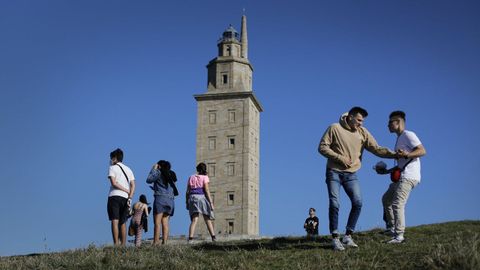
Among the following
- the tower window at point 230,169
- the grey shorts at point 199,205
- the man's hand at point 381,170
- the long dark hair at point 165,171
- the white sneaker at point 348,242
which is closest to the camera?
the white sneaker at point 348,242

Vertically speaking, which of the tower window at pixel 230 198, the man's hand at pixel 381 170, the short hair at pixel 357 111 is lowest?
the man's hand at pixel 381 170

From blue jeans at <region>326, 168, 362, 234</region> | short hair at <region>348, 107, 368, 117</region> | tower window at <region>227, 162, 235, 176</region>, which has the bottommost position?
blue jeans at <region>326, 168, 362, 234</region>

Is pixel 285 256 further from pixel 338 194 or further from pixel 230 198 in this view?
pixel 230 198

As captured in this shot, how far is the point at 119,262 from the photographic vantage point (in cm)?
959

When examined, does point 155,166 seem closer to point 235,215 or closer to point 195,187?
point 195,187

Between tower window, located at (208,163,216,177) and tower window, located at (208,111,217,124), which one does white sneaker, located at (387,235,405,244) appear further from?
tower window, located at (208,111,217,124)

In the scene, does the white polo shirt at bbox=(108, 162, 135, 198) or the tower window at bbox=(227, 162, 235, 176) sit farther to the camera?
the tower window at bbox=(227, 162, 235, 176)

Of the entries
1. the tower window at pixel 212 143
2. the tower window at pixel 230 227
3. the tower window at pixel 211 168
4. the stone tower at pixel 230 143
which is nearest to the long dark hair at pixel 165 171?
the stone tower at pixel 230 143

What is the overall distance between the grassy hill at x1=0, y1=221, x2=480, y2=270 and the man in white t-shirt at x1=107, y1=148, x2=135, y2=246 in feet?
2.81

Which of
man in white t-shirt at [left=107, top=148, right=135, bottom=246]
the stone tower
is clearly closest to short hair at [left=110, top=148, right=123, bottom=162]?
man in white t-shirt at [left=107, top=148, right=135, bottom=246]

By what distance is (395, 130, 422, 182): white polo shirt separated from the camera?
33.5 ft

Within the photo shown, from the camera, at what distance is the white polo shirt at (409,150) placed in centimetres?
1020

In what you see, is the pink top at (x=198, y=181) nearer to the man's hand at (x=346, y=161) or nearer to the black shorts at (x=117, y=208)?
the black shorts at (x=117, y=208)

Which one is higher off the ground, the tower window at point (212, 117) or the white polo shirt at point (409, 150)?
the tower window at point (212, 117)
